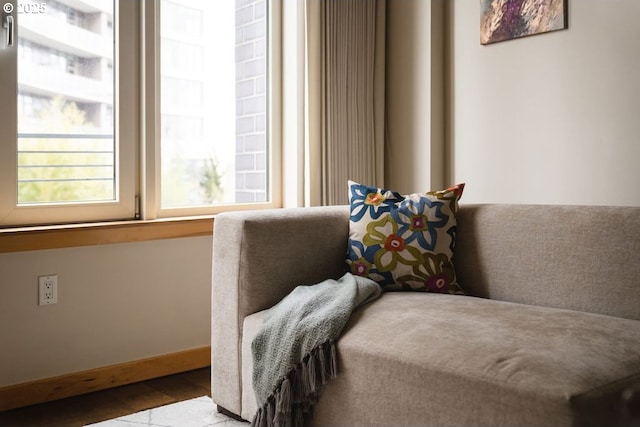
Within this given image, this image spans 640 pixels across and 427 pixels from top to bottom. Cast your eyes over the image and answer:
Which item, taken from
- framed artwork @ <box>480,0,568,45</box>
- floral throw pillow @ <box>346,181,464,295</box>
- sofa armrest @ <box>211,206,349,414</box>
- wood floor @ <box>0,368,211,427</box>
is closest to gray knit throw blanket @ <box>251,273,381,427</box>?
sofa armrest @ <box>211,206,349,414</box>

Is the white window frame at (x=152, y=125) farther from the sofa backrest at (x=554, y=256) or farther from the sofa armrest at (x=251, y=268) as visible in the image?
the sofa backrest at (x=554, y=256)

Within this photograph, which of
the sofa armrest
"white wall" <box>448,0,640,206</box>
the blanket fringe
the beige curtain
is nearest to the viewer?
the blanket fringe

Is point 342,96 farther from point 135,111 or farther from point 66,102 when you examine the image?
point 66,102

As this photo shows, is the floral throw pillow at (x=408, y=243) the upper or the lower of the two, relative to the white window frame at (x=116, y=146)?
lower

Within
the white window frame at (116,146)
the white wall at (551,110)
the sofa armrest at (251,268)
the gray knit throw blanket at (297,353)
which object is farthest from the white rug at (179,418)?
the white wall at (551,110)

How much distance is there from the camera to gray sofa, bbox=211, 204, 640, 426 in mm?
1580

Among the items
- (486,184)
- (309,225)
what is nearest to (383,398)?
(309,225)

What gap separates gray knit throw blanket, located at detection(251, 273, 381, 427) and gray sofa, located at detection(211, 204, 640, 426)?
44 mm

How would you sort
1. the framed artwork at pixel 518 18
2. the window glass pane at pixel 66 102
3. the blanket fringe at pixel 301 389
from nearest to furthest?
the blanket fringe at pixel 301 389 → the window glass pane at pixel 66 102 → the framed artwork at pixel 518 18

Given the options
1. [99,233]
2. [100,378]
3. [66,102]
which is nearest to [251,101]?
[66,102]

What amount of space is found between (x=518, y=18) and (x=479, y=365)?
199cm

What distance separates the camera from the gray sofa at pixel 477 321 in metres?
1.58

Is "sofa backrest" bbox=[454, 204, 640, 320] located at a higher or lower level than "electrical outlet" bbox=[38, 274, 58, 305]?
higher

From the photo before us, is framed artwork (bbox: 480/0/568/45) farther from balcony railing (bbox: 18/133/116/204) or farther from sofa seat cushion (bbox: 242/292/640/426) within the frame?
balcony railing (bbox: 18/133/116/204)
